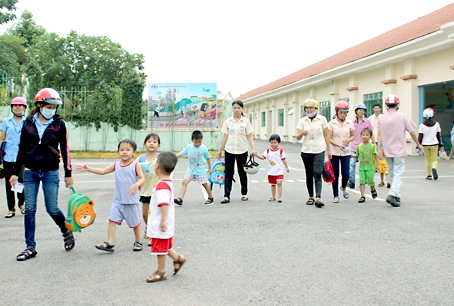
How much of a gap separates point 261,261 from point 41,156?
2.79 metres

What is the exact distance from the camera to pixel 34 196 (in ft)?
19.2

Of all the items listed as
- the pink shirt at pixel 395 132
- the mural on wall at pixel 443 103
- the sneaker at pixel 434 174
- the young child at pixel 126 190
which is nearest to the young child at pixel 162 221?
the young child at pixel 126 190

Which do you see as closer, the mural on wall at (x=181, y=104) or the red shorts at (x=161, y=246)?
the red shorts at (x=161, y=246)

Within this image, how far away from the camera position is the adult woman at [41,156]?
5.82 meters

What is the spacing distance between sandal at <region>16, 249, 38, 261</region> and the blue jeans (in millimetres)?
58

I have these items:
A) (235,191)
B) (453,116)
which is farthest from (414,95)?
(235,191)

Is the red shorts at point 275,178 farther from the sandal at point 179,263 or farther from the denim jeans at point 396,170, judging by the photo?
the sandal at point 179,263

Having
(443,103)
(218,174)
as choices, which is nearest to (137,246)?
(218,174)

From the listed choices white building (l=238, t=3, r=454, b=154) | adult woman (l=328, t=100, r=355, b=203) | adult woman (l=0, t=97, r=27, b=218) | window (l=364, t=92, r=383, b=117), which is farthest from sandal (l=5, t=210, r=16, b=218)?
window (l=364, t=92, r=383, b=117)

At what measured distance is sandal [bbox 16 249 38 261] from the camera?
18.3ft

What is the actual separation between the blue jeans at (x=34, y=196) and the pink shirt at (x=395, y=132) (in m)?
6.00

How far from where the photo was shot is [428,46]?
21.2 m

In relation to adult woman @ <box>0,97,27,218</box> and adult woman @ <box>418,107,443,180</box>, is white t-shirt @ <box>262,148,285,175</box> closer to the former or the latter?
adult woman @ <box>0,97,27,218</box>

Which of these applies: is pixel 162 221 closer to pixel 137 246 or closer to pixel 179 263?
pixel 179 263
